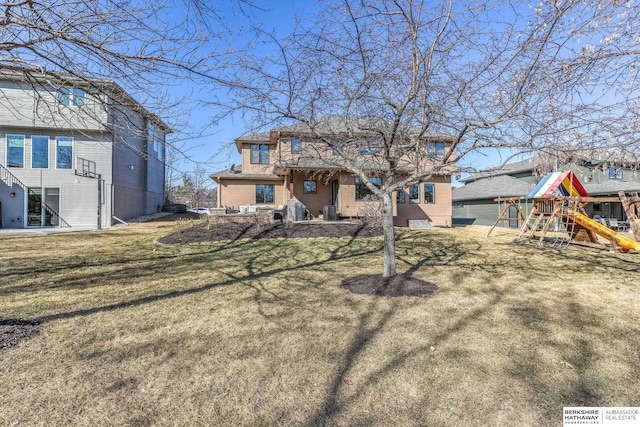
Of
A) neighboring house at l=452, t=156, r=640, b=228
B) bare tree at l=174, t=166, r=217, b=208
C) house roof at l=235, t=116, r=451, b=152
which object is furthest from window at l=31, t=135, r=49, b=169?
bare tree at l=174, t=166, r=217, b=208

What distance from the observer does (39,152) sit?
1819 centimetres

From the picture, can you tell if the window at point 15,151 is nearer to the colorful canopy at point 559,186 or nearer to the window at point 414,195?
the window at point 414,195

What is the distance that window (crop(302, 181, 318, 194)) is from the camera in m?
19.3

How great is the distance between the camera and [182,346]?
3.24m

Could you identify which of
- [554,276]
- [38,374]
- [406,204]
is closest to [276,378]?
[38,374]

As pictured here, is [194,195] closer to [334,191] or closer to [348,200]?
[334,191]

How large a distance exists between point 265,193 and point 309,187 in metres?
3.35

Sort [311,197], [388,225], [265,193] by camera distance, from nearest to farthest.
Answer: [388,225], [311,197], [265,193]

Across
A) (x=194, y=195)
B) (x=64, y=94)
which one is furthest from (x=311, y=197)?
(x=194, y=195)

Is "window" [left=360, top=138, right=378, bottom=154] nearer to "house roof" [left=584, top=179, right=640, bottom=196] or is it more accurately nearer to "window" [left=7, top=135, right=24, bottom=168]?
"window" [left=7, top=135, right=24, bottom=168]

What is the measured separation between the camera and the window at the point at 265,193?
68.0ft

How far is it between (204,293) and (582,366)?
4.88 metres

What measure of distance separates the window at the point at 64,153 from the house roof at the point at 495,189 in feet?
89.9

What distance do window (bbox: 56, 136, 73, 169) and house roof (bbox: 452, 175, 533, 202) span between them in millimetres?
27390
